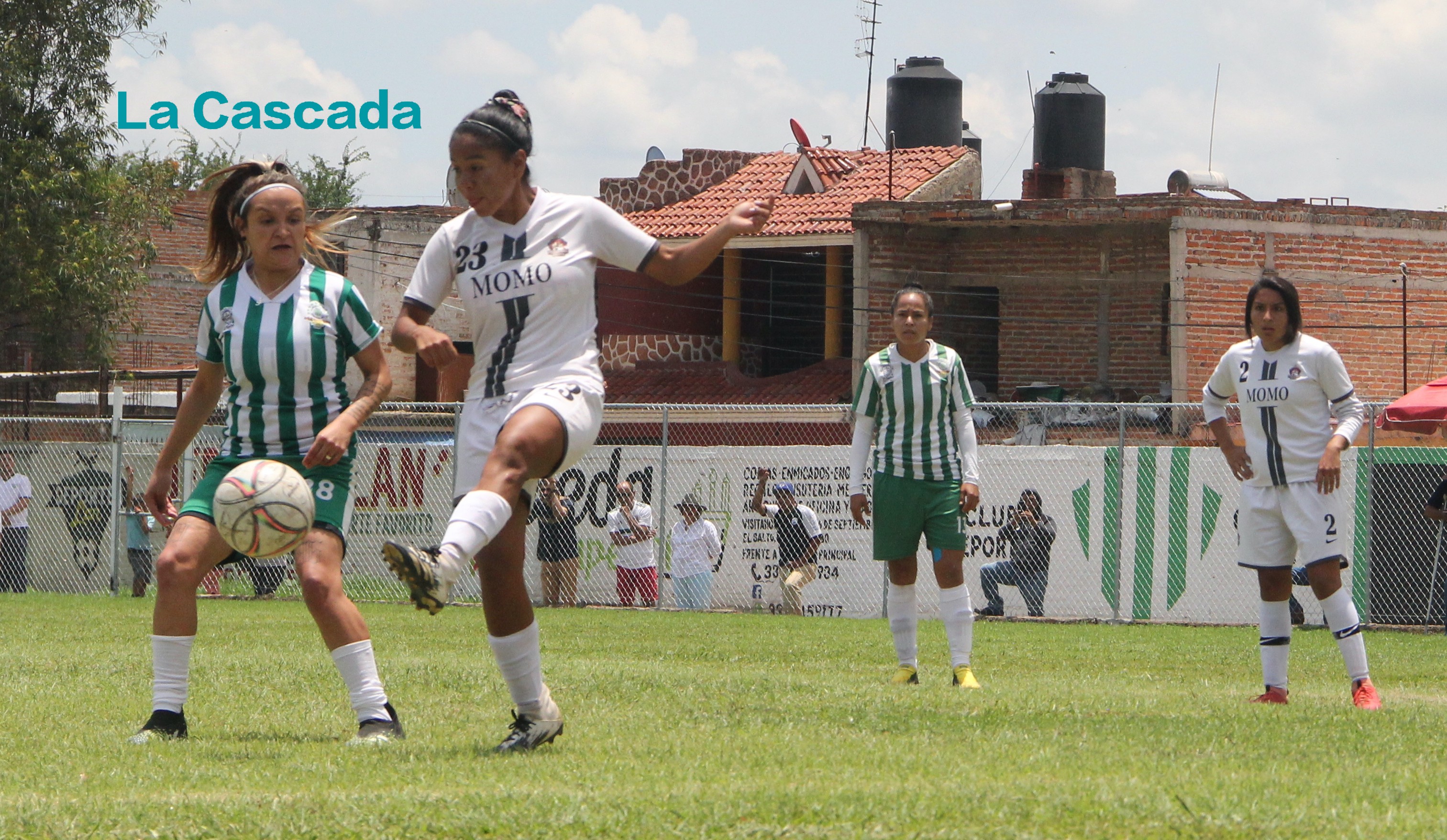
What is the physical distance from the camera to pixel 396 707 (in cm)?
688

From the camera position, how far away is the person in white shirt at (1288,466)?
304 inches

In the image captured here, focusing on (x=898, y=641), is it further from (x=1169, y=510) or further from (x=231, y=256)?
(x=1169, y=510)

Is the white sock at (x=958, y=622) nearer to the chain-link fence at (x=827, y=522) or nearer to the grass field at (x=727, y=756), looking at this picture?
the grass field at (x=727, y=756)

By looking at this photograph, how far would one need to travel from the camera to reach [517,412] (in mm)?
5203

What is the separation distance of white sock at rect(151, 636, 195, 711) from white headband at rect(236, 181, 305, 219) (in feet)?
5.01

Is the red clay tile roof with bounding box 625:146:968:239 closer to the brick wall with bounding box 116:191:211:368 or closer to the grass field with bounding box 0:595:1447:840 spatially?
the brick wall with bounding box 116:191:211:368

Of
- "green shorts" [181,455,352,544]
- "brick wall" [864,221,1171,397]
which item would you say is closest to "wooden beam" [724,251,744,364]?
"brick wall" [864,221,1171,397]

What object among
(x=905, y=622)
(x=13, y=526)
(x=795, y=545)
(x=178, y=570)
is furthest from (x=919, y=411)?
(x=13, y=526)

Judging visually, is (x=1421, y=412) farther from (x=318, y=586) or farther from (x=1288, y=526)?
(x=318, y=586)

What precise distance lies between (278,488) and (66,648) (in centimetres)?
620

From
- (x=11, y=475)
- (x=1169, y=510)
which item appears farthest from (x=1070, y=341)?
(x=11, y=475)

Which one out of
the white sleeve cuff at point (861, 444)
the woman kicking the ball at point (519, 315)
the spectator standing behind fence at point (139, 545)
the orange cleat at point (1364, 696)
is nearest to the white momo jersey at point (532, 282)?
the woman kicking the ball at point (519, 315)

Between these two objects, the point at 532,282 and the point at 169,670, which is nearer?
the point at 532,282

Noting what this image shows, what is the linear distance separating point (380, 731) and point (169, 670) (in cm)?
81
